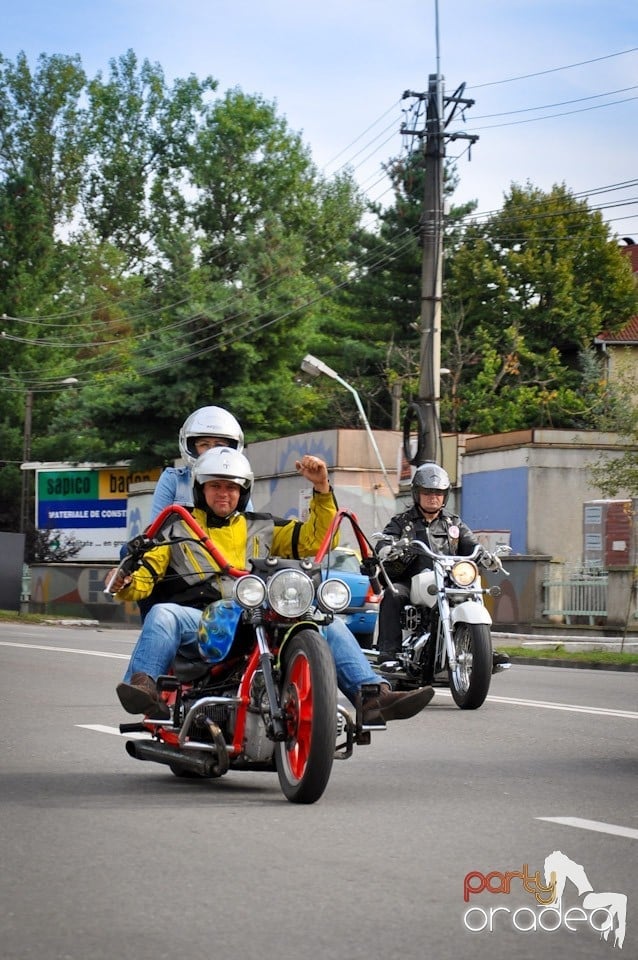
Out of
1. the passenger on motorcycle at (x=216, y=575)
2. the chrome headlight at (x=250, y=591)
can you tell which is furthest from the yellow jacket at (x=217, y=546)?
the chrome headlight at (x=250, y=591)

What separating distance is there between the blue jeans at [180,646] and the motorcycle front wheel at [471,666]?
440cm

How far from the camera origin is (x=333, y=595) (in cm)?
738

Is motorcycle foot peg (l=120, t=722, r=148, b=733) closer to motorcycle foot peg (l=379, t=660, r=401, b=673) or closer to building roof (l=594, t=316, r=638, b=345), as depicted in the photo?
motorcycle foot peg (l=379, t=660, r=401, b=673)

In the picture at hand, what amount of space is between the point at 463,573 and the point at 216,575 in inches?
198

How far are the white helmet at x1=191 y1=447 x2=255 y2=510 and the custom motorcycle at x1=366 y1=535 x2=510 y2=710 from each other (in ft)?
14.6

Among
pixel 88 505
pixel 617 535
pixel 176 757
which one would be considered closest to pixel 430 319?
pixel 617 535

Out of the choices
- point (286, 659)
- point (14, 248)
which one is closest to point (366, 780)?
point (286, 659)

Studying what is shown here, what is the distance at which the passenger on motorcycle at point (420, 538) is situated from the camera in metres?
13.0

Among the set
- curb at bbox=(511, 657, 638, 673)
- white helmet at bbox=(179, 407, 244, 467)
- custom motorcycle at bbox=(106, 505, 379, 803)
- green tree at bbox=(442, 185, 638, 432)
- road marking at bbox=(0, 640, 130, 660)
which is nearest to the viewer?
custom motorcycle at bbox=(106, 505, 379, 803)

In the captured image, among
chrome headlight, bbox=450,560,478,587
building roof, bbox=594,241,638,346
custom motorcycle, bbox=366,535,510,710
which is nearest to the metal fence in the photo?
custom motorcycle, bbox=366,535,510,710

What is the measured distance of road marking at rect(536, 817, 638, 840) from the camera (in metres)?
6.44

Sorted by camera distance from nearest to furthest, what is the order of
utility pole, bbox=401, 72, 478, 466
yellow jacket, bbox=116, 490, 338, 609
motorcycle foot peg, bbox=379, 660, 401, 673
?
1. yellow jacket, bbox=116, 490, 338, 609
2. motorcycle foot peg, bbox=379, 660, 401, 673
3. utility pole, bbox=401, 72, 478, 466

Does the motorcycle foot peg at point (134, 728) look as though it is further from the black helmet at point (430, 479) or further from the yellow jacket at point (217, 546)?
the black helmet at point (430, 479)

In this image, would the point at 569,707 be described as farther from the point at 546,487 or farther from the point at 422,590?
the point at 546,487
